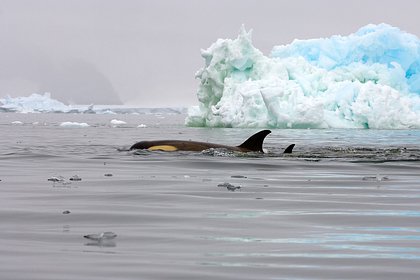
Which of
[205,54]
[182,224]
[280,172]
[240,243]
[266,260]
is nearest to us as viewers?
[266,260]

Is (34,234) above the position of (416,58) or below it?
below

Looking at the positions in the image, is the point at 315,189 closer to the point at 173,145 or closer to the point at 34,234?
the point at 34,234

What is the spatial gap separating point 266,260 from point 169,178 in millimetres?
5488

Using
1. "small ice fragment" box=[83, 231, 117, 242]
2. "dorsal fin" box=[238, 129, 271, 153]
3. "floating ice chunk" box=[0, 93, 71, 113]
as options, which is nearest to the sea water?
"small ice fragment" box=[83, 231, 117, 242]

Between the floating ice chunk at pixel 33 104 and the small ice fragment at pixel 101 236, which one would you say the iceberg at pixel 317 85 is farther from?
the floating ice chunk at pixel 33 104

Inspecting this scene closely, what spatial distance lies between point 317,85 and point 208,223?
37.7 meters

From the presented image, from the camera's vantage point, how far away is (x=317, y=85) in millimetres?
42688

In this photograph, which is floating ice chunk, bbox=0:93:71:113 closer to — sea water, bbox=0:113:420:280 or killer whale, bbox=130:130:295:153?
killer whale, bbox=130:130:295:153

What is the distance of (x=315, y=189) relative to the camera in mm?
8477

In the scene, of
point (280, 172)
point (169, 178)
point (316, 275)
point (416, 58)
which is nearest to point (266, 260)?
point (316, 275)

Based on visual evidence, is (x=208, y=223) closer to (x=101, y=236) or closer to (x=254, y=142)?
(x=101, y=236)

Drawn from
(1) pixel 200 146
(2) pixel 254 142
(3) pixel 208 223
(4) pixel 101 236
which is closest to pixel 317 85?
(2) pixel 254 142

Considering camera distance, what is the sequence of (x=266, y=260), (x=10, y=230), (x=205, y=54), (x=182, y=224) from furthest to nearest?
(x=205, y=54), (x=182, y=224), (x=10, y=230), (x=266, y=260)

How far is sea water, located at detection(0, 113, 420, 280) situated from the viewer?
388 centimetres
